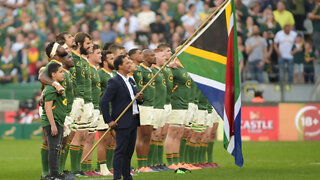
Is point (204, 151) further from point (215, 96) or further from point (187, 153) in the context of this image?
point (215, 96)

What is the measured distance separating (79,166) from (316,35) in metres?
14.8

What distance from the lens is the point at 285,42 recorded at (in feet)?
84.9

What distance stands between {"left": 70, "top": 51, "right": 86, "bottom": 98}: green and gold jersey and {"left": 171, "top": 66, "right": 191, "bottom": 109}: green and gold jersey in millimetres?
2512

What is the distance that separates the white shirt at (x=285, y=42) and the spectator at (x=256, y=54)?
54 cm

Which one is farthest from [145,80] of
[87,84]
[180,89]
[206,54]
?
[206,54]

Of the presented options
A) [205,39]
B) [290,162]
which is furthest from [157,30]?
[205,39]

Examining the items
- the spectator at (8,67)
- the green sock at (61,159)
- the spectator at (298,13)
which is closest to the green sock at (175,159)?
the green sock at (61,159)

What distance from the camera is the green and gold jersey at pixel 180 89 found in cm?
1512

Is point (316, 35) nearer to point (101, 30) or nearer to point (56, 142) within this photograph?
point (101, 30)

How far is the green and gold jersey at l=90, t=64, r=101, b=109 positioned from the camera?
1373 centimetres

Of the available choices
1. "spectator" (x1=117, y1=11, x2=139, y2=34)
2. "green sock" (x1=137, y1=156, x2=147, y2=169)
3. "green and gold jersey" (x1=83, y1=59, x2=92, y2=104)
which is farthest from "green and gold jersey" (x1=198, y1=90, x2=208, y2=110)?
"spectator" (x1=117, y1=11, x2=139, y2=34)

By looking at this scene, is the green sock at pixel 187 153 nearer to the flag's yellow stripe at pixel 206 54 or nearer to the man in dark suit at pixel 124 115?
the flag's yellow stripe at pixel 206 54

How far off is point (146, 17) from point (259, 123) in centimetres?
648

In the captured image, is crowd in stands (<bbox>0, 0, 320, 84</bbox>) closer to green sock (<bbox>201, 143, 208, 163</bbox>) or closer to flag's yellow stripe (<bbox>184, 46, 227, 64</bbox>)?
green sock (<bbox>201, 143, 208, 163</bbox>)
